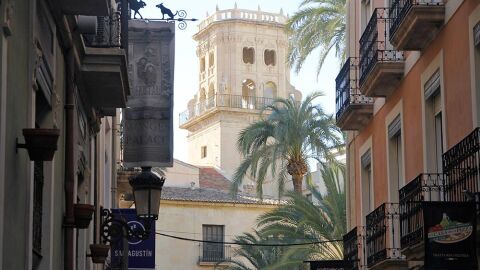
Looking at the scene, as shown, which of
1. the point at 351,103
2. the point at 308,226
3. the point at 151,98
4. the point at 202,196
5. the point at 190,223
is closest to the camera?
the point at 151,98

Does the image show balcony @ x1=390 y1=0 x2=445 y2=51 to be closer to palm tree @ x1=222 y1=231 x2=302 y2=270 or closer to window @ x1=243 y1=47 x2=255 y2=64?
palm tree @ x1=222 y1=231 x2=302 y2=270

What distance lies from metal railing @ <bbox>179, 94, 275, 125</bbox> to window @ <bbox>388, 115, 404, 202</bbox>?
194ft

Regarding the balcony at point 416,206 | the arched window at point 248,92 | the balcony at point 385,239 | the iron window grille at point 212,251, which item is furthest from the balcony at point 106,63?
the arched window at point 248,92

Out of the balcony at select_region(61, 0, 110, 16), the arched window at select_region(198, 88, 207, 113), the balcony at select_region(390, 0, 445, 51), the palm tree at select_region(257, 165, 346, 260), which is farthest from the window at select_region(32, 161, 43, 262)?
the arched window at select_region(198, 88, 207, 113)

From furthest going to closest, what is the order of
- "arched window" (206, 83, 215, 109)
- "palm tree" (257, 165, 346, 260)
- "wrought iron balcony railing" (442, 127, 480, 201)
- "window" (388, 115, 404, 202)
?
"arched window" (206, 83, 215, 109)
"palm tree" (257, 165, 346, 260)
"window" (388, 115, 404, 202)
"wrought iron balcony railing" (442, 127, 480, 201)

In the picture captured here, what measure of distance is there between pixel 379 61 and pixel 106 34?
5.91 meters

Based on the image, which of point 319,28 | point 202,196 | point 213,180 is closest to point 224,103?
point 213,180

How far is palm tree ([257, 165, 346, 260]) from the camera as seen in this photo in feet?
117

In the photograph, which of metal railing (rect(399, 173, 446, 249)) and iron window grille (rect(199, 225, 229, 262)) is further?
iron window grille (rect(199, 225, 229, 262))

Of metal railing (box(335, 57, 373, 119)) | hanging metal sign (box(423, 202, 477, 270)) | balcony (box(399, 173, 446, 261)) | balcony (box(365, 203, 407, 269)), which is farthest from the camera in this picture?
metal railing (box(335, 57, 373, 119))

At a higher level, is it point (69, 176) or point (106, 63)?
point (106, 63)

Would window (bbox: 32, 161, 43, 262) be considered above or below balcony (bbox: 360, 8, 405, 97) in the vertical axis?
below

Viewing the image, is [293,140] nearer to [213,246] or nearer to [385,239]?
[213,246]

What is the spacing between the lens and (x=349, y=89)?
21.9 metres
